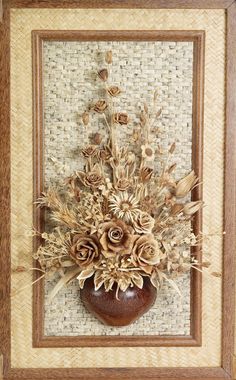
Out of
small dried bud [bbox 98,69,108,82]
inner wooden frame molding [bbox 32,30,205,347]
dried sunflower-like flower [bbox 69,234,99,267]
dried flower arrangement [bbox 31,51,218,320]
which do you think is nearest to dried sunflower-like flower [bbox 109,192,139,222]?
dried flower arrangement [bbox 31,51,218,320]

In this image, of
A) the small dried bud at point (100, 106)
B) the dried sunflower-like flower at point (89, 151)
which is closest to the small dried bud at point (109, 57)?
the small dried bud at point (100, 106)

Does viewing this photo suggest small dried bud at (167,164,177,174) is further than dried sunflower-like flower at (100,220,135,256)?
Yes

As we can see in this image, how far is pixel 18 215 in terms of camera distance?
1506 millimetres

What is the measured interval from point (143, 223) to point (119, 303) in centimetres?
25

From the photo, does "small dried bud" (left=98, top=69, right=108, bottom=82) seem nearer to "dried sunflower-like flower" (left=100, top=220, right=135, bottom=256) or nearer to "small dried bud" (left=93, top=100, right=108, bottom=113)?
Result: "small dried bud" (left=93, top=100, right=108, bottom=113)

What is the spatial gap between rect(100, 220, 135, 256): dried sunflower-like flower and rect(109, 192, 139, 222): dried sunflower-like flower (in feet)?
0.09

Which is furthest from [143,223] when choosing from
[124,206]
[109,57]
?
[109,57]

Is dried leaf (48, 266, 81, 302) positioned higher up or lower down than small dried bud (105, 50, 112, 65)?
lower down

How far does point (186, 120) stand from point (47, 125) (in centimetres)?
42

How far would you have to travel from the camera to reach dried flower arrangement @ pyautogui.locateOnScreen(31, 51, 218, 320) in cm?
139

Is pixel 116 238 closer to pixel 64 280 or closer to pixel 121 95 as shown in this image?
pixel 64 280

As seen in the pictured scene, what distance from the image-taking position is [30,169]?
150 centimetres

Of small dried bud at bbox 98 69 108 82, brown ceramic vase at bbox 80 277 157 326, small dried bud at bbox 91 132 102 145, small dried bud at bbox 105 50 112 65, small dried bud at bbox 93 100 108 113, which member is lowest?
brown ceramic vase at bbox 80 277 157 326

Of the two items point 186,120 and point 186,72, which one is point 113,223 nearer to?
point 186,120
